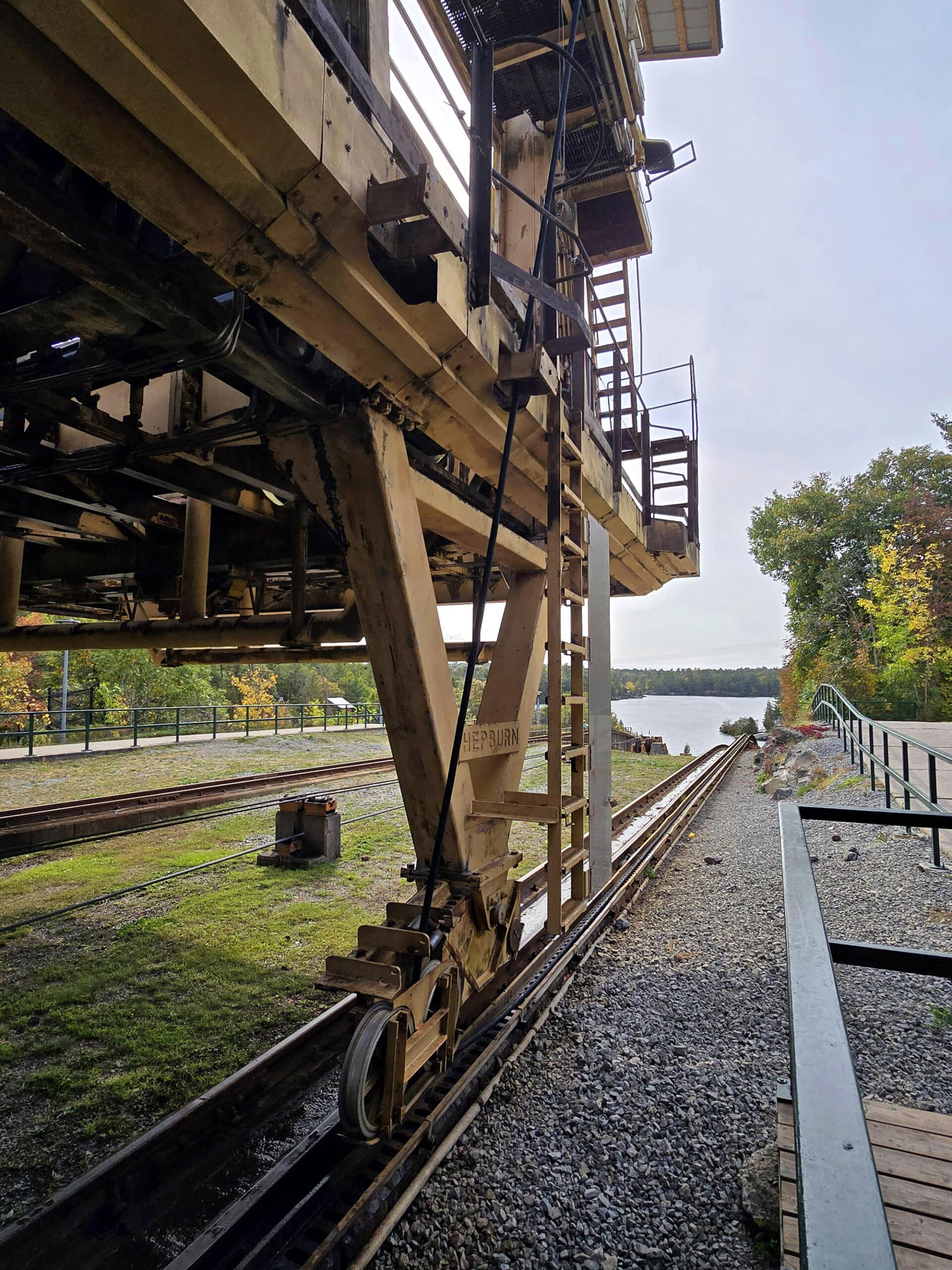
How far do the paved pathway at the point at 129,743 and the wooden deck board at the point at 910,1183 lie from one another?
1818 cm

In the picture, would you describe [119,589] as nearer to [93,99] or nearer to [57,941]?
[57,941]

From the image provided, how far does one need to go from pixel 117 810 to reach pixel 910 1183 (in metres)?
11.7

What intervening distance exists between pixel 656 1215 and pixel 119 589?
24.9 feet

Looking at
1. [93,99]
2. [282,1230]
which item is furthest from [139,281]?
[282,1230]

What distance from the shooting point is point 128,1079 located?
407cm

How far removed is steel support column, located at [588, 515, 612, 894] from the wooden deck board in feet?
6.70

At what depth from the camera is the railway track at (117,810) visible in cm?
945

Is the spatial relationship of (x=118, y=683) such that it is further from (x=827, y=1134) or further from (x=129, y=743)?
(x=827, y=1134)

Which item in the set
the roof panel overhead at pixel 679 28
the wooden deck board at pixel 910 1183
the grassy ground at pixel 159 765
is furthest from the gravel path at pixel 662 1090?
the grassy ground at pixel 159 765

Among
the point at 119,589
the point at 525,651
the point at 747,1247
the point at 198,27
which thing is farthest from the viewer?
the point at 119,589

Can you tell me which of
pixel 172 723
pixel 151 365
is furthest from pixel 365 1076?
pixel 172 723

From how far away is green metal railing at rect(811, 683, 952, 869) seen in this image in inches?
277

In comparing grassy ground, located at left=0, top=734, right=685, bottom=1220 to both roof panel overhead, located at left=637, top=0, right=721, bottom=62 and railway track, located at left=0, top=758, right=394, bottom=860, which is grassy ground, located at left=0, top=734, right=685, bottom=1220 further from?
roof panel overhead, located at left=637, top=0, right=721, bottom=62

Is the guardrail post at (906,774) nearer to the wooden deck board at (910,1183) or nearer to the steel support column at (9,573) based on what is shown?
the wooden deck board at (910,1183)
